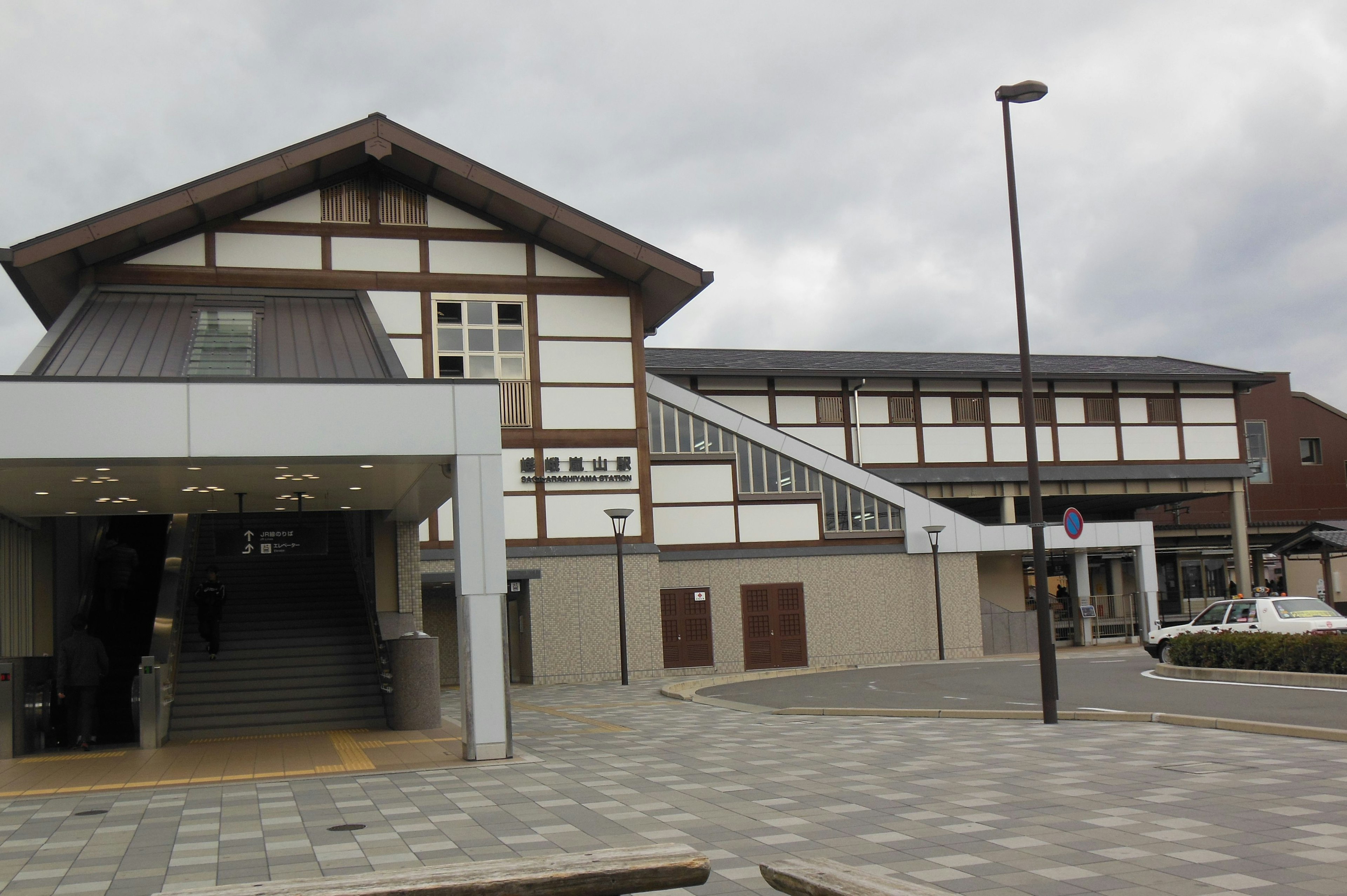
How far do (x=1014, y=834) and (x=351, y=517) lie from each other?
15.9m

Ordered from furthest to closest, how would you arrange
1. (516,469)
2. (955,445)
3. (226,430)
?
(955,445)
(516,469)
(226,430)

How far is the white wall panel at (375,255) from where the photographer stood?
2317 centimetres

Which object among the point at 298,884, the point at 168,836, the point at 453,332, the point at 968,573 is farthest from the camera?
the point at 968,573

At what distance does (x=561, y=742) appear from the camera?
45.4 ft

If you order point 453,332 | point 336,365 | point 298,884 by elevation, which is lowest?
point 298,884

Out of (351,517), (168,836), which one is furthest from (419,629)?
(168,836)

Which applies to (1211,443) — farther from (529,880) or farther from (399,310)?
(529,880)

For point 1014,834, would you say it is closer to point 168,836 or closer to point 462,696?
point 168,836

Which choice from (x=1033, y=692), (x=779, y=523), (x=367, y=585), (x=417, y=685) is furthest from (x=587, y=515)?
(x=1033, y=692)

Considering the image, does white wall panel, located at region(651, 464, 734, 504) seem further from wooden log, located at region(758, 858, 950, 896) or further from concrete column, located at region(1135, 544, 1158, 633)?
wooden log, located at region(758, 858, 950, 896)

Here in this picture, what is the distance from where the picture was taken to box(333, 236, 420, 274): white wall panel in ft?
76.0

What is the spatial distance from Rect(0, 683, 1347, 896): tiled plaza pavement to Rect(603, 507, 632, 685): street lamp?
1016cm

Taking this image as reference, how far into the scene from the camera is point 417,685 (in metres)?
15.9

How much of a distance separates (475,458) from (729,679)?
12.7 m
